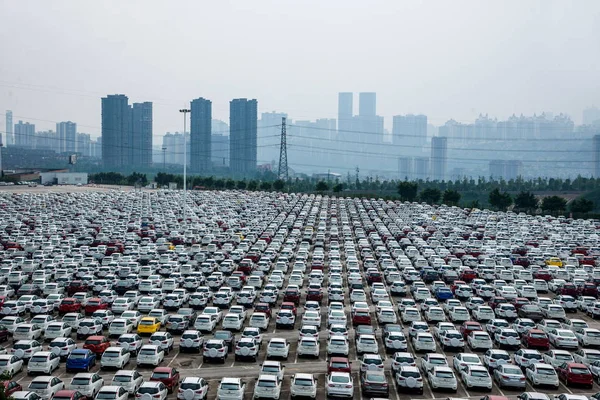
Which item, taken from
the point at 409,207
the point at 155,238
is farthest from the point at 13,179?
the point at 155,238

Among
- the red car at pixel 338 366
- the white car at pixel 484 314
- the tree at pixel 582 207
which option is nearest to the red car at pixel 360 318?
the white car at pixel 484 314

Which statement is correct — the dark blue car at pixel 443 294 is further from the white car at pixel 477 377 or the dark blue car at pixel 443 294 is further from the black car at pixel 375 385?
the black car at pixel 375 385

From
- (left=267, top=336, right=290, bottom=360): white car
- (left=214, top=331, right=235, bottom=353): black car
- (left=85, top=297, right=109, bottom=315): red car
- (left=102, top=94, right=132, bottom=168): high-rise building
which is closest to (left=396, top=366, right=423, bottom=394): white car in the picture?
(left=267, top=336, right=290, bottom=360): white car

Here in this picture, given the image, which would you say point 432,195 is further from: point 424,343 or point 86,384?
point 86,384

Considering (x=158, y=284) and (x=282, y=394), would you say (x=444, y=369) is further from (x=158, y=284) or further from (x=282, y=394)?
(x=158, y=284)

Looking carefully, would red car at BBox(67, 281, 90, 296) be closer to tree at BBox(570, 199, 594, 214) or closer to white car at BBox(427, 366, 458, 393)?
white car at BBox(427, 366, 458, 393)

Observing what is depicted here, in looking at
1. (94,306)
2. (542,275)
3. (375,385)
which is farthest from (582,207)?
(375,385)
